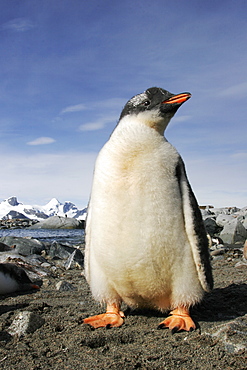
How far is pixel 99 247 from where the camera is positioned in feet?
10.6

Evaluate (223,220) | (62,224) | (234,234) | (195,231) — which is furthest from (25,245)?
Answer: (62,224)

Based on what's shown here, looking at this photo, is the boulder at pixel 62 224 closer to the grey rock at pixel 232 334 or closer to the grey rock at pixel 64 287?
the grey rock at pixel 64 287

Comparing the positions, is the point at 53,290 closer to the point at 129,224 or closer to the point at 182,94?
the point at 129,224

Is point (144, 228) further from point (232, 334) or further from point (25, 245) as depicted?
point (25, 245)

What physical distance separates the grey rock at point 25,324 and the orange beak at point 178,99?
2.14 m

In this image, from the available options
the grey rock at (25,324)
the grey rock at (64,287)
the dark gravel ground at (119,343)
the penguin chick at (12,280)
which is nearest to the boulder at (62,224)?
the penguin chick at (12,280)

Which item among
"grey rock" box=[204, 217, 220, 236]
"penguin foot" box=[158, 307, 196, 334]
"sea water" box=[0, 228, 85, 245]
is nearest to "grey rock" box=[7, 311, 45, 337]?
"penguin foot" box=[158, 307, 196, 334]

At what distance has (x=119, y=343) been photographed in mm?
2852

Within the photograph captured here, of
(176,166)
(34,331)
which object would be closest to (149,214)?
(176,166)

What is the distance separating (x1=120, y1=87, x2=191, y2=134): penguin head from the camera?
3.31 m

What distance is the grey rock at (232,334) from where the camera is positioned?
261cm

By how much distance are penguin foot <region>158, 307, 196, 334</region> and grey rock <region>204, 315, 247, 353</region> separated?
0.59 feet

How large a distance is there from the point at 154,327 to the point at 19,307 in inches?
62.1

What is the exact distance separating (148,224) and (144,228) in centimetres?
4
